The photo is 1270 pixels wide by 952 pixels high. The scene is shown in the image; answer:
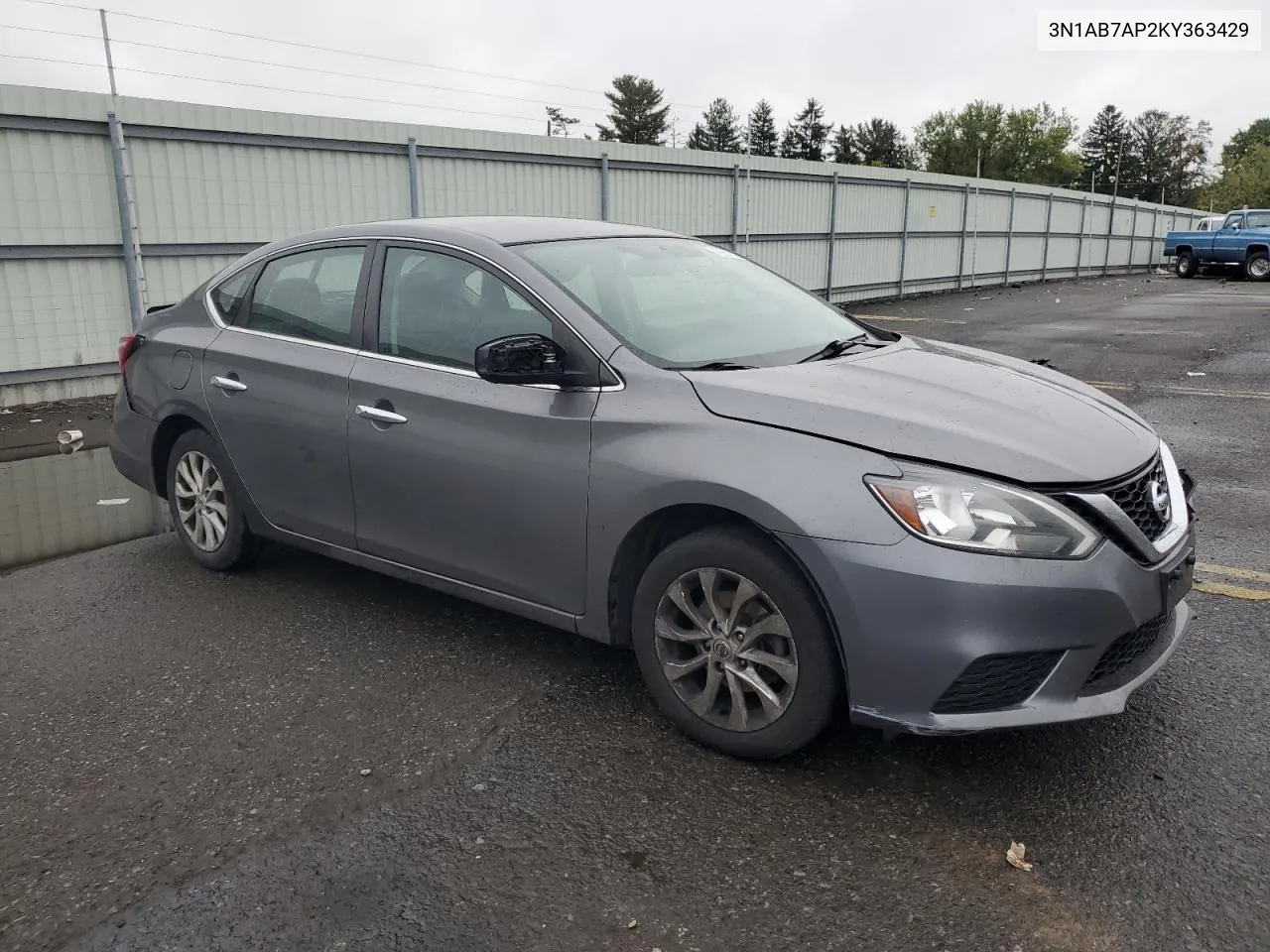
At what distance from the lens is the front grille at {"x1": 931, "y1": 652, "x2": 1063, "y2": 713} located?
2768mm

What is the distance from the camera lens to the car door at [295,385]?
4184 mm

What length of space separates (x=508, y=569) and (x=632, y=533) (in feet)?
1.91

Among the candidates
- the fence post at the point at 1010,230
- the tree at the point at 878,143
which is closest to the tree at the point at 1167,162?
the tree at the point at 878,143

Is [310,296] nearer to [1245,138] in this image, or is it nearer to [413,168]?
[413,168]

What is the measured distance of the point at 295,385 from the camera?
169 inches

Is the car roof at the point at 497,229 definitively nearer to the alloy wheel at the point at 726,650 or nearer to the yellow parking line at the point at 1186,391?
the alloy wheel at the point at 726,650

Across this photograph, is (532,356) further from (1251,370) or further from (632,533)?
(1251,370)

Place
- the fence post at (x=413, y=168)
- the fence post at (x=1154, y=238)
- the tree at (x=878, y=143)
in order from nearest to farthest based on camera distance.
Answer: the fence post at (x=413, y=168) → the fence post at (x=1154, y=238) → the tree at (x=878, y=143)

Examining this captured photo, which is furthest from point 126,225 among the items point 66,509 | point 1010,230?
point 1010,230

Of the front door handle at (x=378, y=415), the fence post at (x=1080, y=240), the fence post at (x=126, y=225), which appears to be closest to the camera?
the front door handle at (x=378, y=415)

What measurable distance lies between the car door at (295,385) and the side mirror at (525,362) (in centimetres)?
94

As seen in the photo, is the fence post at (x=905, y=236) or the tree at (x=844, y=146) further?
the tree at (x=844, y=146)

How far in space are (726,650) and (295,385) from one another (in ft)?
7.24

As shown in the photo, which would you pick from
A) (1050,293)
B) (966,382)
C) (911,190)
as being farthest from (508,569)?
(1050,293)
